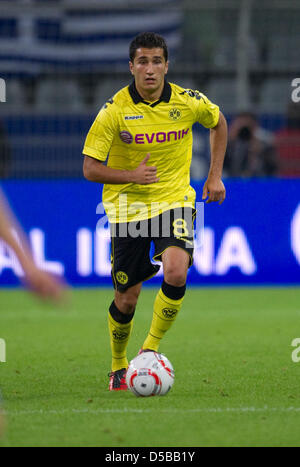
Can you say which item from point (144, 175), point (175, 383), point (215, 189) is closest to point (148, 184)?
point (144, 175)

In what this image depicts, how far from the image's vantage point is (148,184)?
6.09 m

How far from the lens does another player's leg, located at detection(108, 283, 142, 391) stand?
20.8 ft

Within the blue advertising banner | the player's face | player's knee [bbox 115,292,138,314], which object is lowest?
player's knee [bbox 115,292,138,314]

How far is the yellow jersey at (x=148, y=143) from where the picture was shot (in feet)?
20.6

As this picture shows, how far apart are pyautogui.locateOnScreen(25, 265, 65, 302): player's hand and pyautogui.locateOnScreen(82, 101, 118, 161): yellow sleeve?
3.37m

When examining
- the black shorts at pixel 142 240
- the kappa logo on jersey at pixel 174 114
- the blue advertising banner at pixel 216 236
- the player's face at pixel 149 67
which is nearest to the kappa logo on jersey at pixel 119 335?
the black shorts at pixel 142 240

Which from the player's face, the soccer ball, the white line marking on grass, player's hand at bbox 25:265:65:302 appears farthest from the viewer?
the player's face

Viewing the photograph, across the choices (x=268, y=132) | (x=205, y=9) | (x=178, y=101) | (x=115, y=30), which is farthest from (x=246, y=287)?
(x=178, y=101)

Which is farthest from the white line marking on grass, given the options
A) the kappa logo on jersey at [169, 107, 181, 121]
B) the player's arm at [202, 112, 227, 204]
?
the kappa logo on jersey at [169, 107, 181, 121]

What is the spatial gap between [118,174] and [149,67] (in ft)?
2.56

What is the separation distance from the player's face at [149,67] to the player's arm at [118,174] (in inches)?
20.5

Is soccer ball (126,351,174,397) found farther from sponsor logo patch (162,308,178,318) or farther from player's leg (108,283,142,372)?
player's leg (108,283,142,372)

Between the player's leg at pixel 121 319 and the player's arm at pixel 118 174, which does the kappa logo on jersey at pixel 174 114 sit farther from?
the player's leg at pixel 121 319

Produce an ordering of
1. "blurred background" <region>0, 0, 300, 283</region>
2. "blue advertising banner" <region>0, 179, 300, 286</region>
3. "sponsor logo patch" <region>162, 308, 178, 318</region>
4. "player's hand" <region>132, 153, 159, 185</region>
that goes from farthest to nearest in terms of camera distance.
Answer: "blurred background" <region>0, 0, 300, 283</region>, "blue advertising banner" <region>0, 179, 300, 286</region>, "sponsor logo patch" <region>162, 308, 178, 318</region>, "player's hand" <region>132, 153, 159, 185</region>
